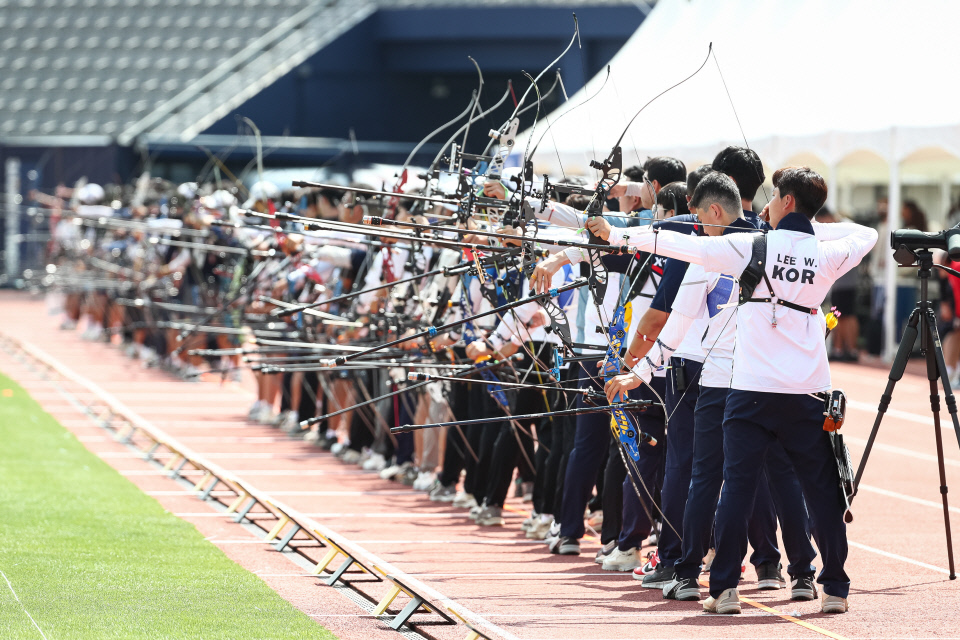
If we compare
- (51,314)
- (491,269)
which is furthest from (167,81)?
(491,269)

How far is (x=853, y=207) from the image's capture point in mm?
23094

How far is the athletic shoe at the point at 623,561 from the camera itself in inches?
281

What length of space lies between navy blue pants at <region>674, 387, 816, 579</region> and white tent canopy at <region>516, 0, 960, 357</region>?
8833 millimetres

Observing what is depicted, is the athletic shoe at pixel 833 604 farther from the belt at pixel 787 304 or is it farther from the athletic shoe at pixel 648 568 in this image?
the belt at pixel 787 304

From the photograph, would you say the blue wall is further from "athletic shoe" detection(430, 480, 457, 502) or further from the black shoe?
the black shoe

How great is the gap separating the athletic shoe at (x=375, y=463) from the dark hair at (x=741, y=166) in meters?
5.07

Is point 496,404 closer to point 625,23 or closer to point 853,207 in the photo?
point 853,207

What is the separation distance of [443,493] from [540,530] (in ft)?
5.19

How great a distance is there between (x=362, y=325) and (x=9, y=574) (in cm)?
364

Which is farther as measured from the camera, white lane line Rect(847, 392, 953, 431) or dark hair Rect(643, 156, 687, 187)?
white lane line Rect(847, 392, 953, 431)

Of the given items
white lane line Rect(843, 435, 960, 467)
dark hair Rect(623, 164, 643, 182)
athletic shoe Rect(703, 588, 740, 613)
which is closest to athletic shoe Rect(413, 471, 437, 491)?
dark hair Rect(623, 164, 643, 182)

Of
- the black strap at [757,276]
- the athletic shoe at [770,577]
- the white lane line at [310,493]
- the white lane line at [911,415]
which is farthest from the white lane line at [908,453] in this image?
the black strap at [757,276]

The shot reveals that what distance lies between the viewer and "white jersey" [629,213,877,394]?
572 centimetres

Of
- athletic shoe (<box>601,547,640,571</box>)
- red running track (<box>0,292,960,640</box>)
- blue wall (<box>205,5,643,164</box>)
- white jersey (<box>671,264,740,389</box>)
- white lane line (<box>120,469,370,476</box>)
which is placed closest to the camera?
red running track (<box>0,292,960,640</box>)
